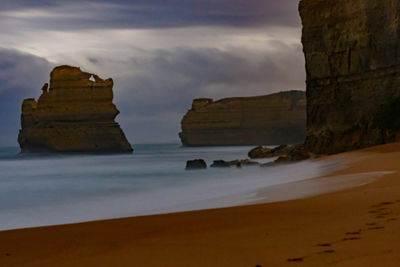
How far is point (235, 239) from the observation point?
14.5 ft

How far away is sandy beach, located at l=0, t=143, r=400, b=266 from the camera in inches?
143

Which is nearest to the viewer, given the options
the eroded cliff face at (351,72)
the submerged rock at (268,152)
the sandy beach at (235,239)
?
the sandy beach at (235,239)

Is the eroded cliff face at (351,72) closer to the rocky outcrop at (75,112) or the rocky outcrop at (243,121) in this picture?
the rocky outcrop at (75,112)

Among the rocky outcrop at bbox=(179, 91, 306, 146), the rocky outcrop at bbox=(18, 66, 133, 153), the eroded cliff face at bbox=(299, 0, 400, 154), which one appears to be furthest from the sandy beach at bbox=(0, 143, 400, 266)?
the rocky outcrop at bbox=(179, 91, 306, 146)

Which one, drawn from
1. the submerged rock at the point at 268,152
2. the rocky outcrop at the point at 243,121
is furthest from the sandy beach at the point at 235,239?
the rocky outcrop at the point at 243,121

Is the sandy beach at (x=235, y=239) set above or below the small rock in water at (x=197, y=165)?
above

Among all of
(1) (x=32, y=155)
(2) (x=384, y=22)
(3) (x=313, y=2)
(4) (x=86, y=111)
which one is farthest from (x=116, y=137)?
(2) (x=384, y=22)

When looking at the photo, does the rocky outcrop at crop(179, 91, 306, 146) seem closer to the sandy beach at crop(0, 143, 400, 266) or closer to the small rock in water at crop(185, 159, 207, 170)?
the small rock in water at crop(185, 159, 207, 170)

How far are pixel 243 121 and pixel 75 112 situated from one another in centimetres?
4178

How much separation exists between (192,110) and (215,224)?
9305 centimetres

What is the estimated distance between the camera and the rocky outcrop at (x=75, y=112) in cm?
6353

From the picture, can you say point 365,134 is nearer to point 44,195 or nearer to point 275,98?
point 44,195

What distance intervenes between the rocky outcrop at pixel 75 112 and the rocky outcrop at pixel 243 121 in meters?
34.3

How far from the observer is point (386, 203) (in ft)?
19.5
